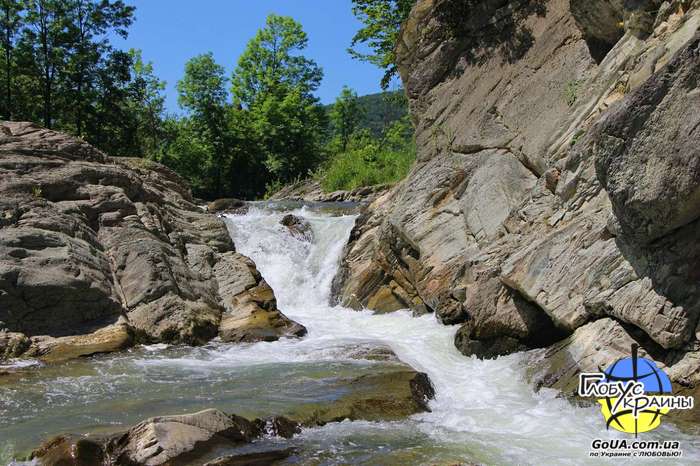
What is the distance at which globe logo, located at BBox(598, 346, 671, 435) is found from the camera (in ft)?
23.3

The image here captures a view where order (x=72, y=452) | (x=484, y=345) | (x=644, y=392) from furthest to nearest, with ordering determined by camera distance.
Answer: (x=484, y=345)
(x=644, y=392)
(x=72, y=452)

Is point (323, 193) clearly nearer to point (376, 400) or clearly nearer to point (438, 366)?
point (438, 366)

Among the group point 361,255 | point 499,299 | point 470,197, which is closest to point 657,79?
point 499,299

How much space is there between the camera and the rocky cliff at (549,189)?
7.52 meters

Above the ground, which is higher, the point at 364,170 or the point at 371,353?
the point at 364,170

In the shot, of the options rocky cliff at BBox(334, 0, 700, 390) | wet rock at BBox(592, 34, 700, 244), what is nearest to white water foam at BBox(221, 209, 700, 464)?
rocky cliff at BBox(334, 0, 700, 390)

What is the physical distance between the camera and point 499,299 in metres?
10.3

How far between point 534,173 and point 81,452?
31.3 ft

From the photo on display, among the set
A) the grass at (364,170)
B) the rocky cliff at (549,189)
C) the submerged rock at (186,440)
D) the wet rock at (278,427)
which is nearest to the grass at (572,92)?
the rocky cliff at (549,189)

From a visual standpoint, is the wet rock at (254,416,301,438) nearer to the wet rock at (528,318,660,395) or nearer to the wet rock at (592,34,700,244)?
the wet rock at (528,318,660,395)

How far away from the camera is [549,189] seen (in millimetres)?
11016

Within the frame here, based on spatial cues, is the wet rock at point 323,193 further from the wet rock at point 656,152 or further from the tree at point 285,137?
the wet rock at point 656,152

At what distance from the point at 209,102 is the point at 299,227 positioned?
25.0 m

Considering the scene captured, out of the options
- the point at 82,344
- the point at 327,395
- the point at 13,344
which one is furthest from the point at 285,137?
the point at 327,395
